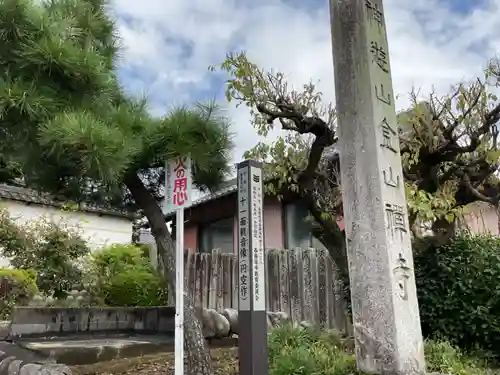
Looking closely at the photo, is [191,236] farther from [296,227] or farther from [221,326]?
[221,326]

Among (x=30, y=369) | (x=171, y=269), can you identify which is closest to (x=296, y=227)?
(x=171, y=269)

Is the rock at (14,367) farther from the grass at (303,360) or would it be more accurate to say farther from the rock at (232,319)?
the rock at (232,319)

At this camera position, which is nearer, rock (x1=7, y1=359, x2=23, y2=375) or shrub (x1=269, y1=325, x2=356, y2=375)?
rock (x1=7, y1=359, x2=23, y2=375)

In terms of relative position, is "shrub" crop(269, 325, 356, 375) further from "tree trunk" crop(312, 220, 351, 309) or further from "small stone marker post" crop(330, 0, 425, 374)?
"tree trunk" crop(312, 220, 351, 309)

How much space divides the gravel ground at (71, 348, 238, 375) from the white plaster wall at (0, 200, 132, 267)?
25.9ft

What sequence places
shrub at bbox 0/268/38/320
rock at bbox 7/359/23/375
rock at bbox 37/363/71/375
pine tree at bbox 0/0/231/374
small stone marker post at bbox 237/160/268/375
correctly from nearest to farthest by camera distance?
1. small stone marker post at bbox 237/160/268/375
2. rock at bbox 37/363/71/375
3. pine tree at bbox 0/0/231/374
4. rock at bbox 7/359/23/375
5. shrub at bbox 0/268/38/320

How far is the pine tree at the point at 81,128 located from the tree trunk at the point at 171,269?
11 mm

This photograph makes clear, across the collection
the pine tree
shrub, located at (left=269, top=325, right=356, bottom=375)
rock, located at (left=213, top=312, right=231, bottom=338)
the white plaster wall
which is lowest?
shrub, located at (left=269, top=325, right=356, bottom=375)

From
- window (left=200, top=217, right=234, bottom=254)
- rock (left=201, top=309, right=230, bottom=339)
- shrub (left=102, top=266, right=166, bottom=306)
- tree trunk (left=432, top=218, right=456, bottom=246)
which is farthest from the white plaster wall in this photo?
tree trunk (left=432, top=218, right=456, bottom=246)

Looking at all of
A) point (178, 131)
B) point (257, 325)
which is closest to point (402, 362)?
point (257, 325)

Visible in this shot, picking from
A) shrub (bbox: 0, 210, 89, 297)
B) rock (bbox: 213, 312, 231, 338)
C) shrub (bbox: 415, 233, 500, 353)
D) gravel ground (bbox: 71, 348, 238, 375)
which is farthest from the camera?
shrub (bbox: 0, 210, 89, 297)

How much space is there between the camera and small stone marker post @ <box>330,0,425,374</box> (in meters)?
4.91

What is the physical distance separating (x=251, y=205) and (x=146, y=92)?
8.86ft

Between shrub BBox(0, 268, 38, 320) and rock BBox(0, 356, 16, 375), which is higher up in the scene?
shrub BBox(0, 268, 38, 320)
